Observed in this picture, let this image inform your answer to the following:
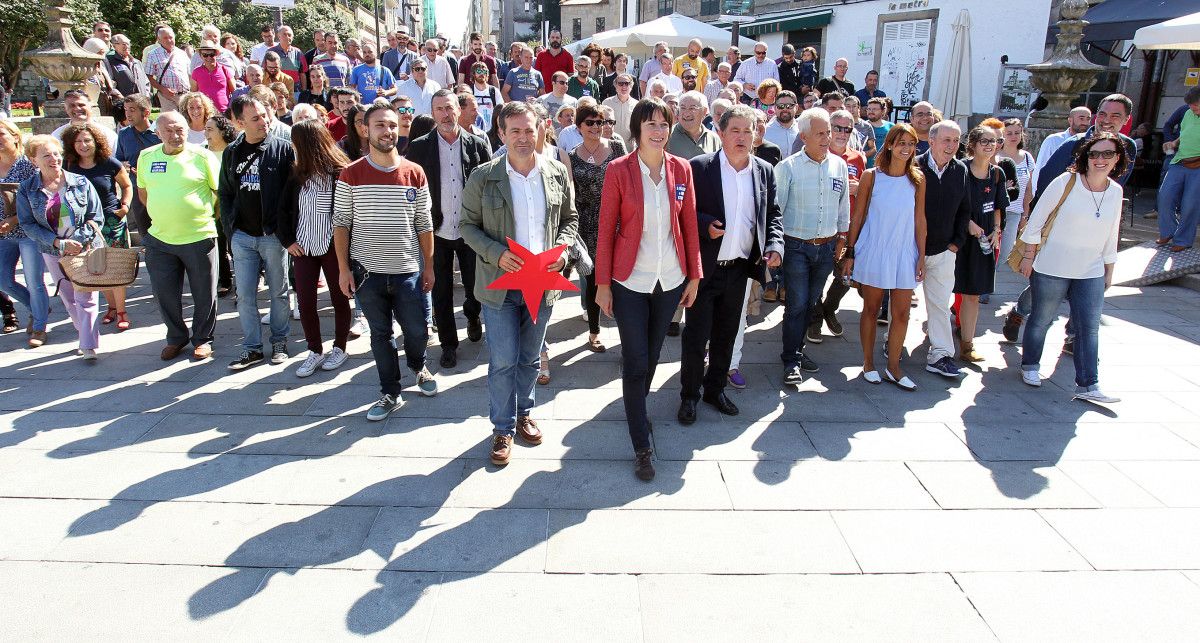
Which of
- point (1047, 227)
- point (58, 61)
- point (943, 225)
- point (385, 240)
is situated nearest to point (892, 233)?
point (943, 225)

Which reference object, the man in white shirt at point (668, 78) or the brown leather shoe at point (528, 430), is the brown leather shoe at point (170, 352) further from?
the man in white shirt at point (668, 78)

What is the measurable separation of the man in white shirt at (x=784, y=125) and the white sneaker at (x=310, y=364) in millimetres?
4542

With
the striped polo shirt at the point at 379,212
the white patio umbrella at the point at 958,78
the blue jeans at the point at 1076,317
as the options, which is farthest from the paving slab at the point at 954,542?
the white patio umbrella at the point at 958,78

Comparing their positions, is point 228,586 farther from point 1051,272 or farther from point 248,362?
point 1051,272

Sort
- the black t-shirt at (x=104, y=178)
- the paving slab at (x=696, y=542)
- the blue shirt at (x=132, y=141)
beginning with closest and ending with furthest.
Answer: the paving slab at (x=696, y=542), the black t-shirt at (x=104, y=178), the blue shirt at (x=132, y=141)

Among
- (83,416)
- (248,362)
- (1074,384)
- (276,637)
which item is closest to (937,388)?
(1074,384)

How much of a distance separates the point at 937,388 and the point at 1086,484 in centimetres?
136

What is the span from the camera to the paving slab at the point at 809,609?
8.96 feet

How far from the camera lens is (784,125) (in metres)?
7.12

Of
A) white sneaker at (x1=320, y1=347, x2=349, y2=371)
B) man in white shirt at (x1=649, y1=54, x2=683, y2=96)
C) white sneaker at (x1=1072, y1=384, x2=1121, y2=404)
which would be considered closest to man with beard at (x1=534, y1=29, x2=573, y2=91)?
man in white shirt at (x1=649, y1=54, x2=683, y2=96)

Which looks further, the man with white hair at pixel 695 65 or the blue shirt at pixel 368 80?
the man with white hair at pixel 695 65

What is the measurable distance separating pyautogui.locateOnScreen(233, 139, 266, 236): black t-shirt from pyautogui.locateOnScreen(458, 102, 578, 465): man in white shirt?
210 centimetres

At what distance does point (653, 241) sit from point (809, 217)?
164cm

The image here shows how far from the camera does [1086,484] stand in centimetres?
385
